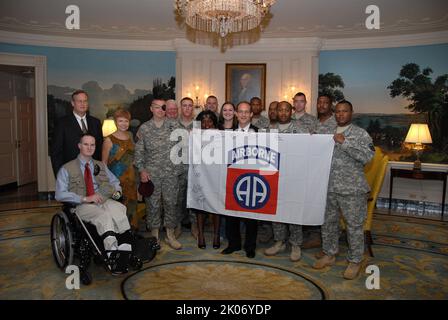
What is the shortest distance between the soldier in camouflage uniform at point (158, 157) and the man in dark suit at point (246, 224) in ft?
2.11

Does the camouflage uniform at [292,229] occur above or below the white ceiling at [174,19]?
below

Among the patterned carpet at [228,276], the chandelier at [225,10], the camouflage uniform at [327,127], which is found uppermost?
the chandelier at [225,10]

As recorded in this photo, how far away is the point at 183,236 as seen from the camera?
515cm

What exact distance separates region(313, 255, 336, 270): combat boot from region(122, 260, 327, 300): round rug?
0.26 m

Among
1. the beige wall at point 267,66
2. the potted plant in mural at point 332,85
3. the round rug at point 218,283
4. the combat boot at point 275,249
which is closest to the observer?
the round rug at point 218,283

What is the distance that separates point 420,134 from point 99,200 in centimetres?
568

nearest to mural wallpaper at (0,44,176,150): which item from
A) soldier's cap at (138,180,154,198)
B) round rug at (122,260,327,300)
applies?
soldier's cap at (138,180,154,198)

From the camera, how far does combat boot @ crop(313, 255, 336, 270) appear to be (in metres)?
4.06

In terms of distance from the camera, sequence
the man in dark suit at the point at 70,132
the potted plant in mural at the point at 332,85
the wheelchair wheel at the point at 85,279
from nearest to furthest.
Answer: the wheelchair wheel at the point at 85,279 < the man in dark suit at the point at 70,132 < the potted plant in mural at the point at 332,85

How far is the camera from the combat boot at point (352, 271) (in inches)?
149

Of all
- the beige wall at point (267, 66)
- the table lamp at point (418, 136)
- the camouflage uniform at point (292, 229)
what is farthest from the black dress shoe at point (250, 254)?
the beige wall at point (267, 66)

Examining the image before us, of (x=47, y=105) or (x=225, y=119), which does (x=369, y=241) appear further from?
(x=47, y=105)

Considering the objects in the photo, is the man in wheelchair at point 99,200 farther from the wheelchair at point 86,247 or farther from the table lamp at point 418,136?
the table lamp at point 418,136

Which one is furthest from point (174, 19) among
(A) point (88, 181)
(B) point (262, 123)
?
(A) point (88, 181)
